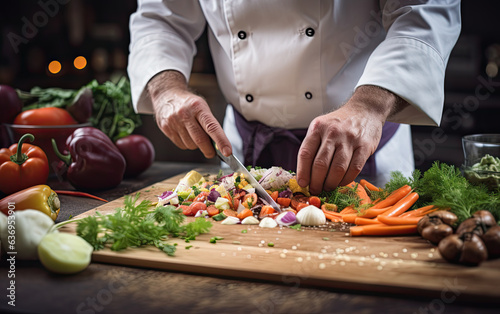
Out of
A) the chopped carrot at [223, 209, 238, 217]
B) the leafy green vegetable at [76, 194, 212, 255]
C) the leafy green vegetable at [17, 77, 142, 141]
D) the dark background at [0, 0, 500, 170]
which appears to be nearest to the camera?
the leafy green vegetable at [76, 194, 212, 255]

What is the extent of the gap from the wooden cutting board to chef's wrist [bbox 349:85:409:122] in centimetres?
45

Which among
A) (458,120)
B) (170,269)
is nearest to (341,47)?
(170,269)

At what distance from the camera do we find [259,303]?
0.93 m

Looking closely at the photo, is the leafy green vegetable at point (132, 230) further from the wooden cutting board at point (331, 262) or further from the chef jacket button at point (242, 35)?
the chef jacket button at point (242, 35)

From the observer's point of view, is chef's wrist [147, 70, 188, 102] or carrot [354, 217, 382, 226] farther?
chef's wrist [147, 70, 188, 102]

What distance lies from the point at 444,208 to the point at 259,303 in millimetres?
755

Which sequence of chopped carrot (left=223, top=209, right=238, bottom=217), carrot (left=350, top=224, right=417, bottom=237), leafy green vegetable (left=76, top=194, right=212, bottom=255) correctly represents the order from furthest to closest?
chopped carrot (left=223, top=209, right=238, bottom=217) → carrot (left=350, top=224, right=417, bottom=237) → leafy green vegetable (left=76, top=194, right=212, bottom=255)

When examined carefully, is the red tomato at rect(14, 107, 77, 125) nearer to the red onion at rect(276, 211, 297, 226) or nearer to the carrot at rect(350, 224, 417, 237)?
the red onion at rect(276, 211, 297, 226)

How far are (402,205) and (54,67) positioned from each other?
395 centimetres

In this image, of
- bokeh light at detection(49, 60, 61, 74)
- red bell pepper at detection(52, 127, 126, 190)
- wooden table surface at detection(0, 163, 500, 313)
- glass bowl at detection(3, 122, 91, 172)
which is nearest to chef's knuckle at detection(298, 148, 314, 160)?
wooden table surface at detection(0, 163, 500, 313)

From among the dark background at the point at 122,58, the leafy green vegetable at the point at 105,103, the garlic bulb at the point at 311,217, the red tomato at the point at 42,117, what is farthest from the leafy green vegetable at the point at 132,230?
the dark background at the point at 122,58

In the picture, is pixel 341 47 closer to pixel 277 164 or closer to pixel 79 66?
pixel 277 164

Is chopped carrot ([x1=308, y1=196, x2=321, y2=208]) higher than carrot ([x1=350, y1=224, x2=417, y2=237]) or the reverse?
the reverse

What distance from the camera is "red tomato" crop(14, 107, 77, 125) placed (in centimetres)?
200
